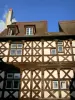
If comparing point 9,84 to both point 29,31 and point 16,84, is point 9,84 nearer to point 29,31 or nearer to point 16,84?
point 16,84

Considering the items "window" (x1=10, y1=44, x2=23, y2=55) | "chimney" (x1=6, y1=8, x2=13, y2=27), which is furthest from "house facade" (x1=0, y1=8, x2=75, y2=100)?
"chimney" (x1=6, y1=8, x2=13, y2=27)

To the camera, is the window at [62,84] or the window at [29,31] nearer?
the window at [62,84]

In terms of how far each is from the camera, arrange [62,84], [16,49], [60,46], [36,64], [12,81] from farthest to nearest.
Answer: [16,49]
[60,46]
[36,64]
[12,81]
[62,84]

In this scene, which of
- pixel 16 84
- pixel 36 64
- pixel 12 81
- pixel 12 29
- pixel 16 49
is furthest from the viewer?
pixel 12 29

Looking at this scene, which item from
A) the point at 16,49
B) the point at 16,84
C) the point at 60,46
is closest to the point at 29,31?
the point at 16,49

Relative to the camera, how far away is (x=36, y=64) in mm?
15789

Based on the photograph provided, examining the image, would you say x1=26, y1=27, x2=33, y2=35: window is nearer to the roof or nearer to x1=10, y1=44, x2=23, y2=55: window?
the roof

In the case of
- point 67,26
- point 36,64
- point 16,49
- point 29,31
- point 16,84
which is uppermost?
point 67,26

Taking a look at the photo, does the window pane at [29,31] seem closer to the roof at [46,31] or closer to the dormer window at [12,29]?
the roof at [46,31]

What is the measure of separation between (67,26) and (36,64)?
19.6ft

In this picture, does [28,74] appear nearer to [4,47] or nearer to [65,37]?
[4,47]

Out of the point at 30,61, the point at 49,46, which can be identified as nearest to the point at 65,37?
the point at 49,46

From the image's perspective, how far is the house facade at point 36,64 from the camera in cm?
1472

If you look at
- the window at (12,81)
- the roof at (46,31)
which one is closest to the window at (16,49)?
the roof at (46,31)
